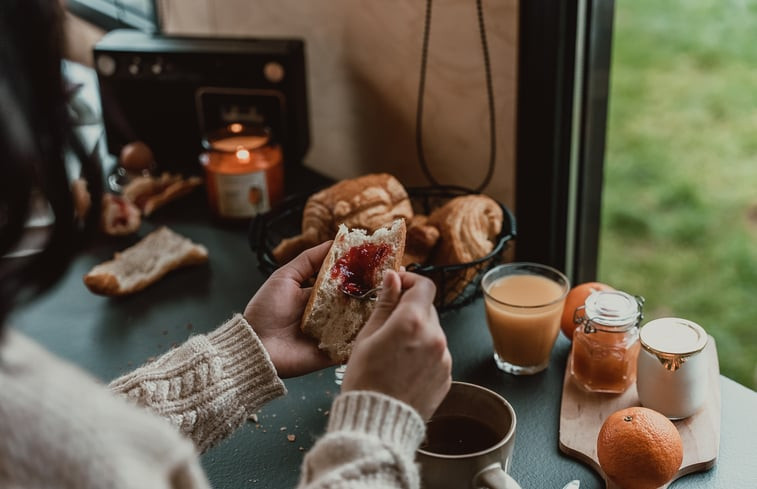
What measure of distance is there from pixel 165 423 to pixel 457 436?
0.29 meters

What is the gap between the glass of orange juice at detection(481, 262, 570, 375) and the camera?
1.06 metres

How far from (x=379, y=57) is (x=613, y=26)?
0.53m

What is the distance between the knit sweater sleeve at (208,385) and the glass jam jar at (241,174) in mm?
614

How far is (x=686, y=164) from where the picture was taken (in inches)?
106

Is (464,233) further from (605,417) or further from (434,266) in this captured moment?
(605,417)

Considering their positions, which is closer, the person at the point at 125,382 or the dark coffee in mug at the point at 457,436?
the person at the point at 125,382

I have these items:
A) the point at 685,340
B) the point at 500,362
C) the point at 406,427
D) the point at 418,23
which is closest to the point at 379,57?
the point at 418,23

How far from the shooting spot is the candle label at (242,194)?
1485 mm

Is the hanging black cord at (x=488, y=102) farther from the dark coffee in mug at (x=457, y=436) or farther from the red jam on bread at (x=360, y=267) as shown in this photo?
the dark coffee in mug at (x=457, y=436)

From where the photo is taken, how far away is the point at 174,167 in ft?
5.83

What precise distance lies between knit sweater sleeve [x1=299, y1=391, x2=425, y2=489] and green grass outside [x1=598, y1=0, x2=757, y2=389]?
1776 mm

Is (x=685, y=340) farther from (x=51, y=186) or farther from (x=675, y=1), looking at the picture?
(x=675, y=1)

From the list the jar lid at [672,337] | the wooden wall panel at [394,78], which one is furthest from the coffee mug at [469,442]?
the wooden wall panel at [394,78]

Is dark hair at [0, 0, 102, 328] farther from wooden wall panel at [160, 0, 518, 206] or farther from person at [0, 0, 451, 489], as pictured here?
wooden wall panel at [160, 0, 518, 206]
